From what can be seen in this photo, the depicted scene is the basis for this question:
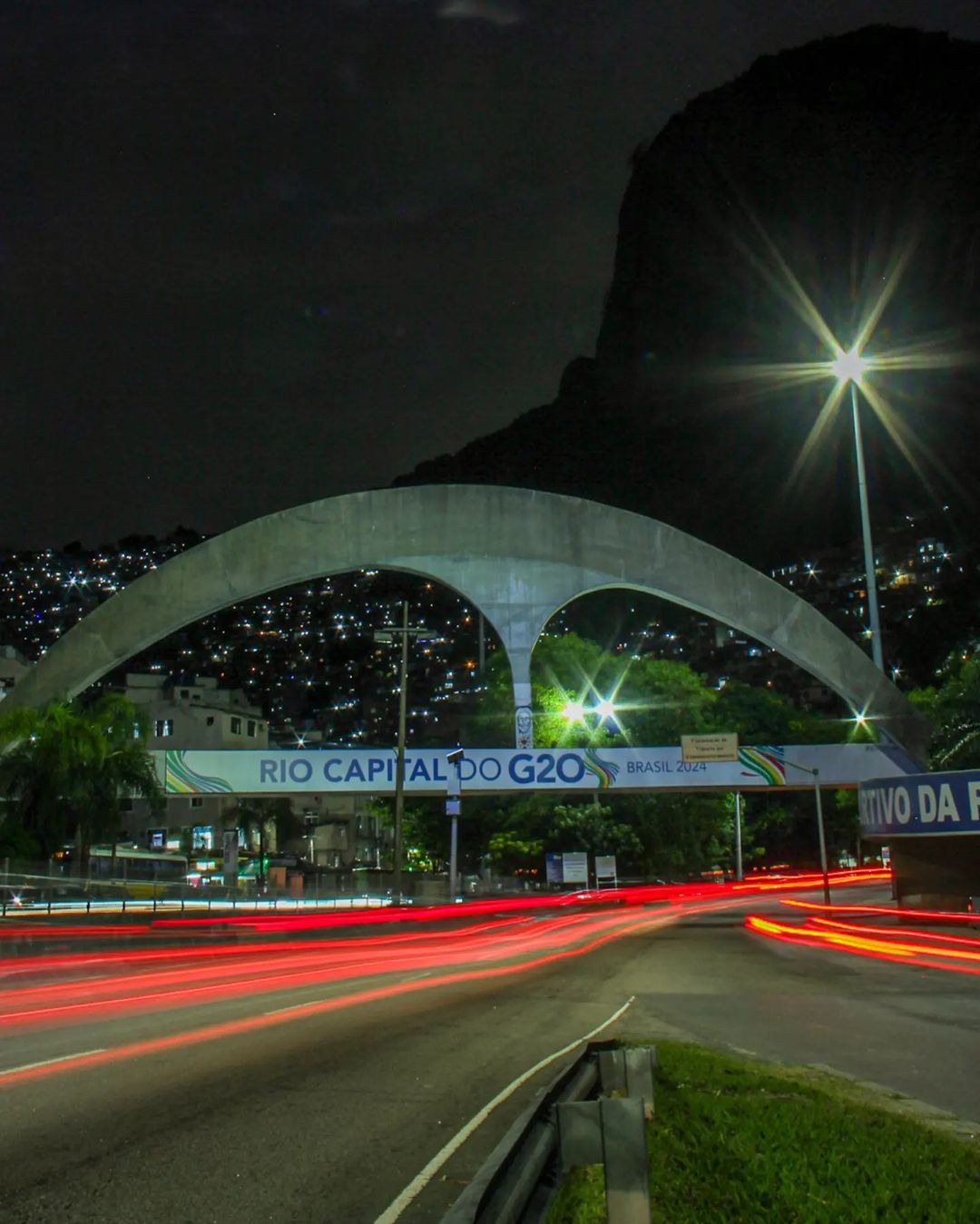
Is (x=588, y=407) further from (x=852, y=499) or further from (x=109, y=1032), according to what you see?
(x=109, y=1032)

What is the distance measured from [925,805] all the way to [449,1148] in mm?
27433

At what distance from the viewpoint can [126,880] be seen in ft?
124

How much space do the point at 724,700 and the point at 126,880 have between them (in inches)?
2018

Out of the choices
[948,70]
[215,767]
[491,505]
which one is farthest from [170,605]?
[948,70]

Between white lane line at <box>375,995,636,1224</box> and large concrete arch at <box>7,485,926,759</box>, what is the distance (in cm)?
3089

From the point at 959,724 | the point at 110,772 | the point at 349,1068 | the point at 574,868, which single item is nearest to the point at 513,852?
the point at 574,868

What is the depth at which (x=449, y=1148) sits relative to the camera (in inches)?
260

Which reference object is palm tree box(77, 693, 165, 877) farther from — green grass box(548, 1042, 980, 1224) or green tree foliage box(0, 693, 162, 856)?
green grass box(548, 1042, 980, 1224)

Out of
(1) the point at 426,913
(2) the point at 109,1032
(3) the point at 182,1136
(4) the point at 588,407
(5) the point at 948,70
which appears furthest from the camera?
(4) the point at 588,407

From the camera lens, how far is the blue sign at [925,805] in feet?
96.2

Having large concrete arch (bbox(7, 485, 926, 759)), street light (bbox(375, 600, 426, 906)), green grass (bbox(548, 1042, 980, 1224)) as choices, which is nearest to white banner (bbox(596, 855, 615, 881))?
street light (bbox(375, 600, 426, 906))

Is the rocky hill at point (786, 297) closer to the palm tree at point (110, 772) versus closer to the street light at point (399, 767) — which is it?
the street light at point (399, 767)

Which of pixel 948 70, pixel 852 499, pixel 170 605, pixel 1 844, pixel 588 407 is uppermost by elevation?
pixel 948 70

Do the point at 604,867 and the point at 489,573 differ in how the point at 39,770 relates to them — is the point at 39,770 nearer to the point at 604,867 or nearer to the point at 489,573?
the point at 489,573
